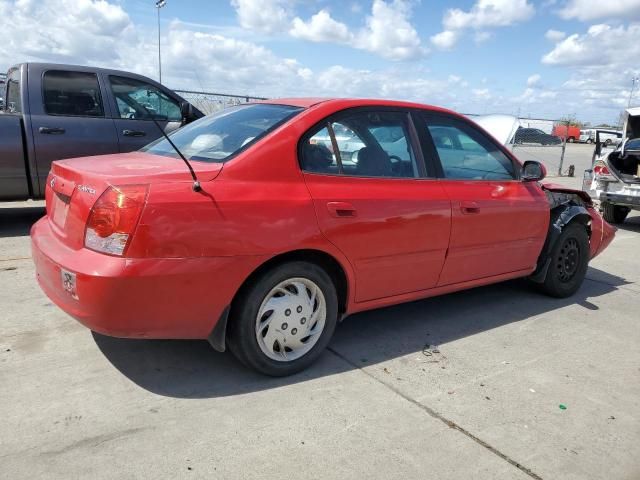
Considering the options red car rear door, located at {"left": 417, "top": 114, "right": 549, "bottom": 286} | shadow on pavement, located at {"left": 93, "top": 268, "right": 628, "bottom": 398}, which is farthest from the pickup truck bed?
red car rear door, located at {"left": 417, "top": 114, "right": 549, "bottom": 286}

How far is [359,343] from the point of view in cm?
381

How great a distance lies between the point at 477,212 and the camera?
402cm

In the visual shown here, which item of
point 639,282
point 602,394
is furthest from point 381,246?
point 639,282

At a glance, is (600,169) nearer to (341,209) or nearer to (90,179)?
(341,209)

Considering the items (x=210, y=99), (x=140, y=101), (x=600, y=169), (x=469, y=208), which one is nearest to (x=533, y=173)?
(x=469, y=208)

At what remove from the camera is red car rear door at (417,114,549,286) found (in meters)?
3.96

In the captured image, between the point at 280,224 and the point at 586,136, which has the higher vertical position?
the point at 586,136

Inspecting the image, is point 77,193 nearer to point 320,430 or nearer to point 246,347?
point 246,347

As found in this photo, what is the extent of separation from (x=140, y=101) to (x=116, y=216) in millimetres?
4916

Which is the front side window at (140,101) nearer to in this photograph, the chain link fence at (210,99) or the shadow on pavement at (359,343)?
the shadow on pavement at (359,343)

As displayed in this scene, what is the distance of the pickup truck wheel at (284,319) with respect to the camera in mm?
3025

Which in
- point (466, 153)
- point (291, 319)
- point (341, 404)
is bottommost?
point (341, 404)

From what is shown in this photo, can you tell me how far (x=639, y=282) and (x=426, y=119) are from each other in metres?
3.50

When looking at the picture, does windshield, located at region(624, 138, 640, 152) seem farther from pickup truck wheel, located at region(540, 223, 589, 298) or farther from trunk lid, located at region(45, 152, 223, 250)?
trunk lid, located at region(45, 152, 223, 250)
